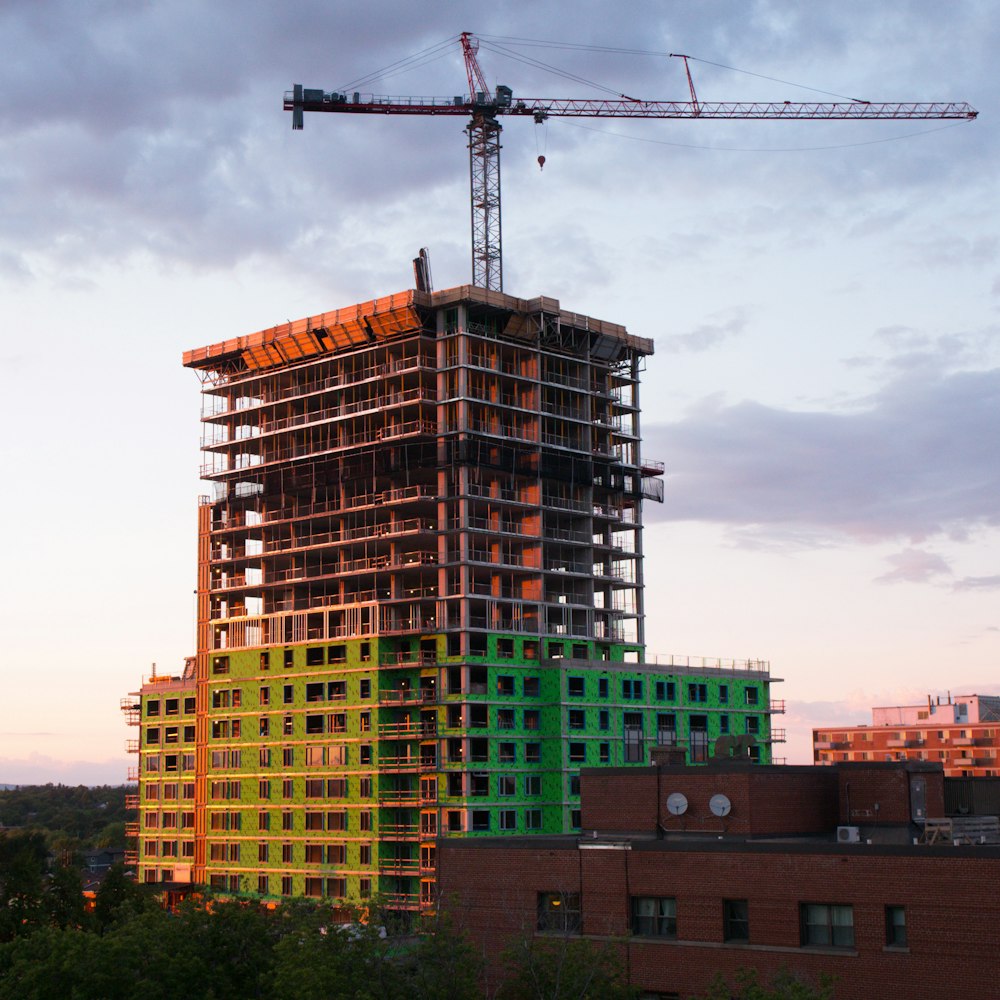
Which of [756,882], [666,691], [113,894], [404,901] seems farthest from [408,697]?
[756,882]

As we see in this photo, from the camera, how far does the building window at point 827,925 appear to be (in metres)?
62.8

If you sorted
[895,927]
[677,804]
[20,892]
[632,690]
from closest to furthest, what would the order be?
[895,927]
[677,804]
[20,892]
[632,690]

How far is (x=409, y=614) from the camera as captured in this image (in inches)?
5842

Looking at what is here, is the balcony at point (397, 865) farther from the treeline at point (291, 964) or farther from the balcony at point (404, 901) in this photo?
the treeline at point (291, 964)

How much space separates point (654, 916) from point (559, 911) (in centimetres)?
506

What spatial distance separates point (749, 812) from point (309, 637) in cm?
8679

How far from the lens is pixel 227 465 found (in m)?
169

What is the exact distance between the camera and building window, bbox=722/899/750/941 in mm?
65750

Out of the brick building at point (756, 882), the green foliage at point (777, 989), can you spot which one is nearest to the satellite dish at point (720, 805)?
the brick building at point (756, 882)

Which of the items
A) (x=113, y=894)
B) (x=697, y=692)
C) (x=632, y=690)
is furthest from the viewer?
(x=697, y=692)

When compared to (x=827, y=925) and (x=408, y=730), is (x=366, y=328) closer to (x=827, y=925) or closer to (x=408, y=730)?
(x=408, y=730)

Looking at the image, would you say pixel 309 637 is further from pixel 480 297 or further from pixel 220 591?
pixel 480 297

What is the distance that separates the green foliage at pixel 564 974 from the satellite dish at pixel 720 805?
1225cm

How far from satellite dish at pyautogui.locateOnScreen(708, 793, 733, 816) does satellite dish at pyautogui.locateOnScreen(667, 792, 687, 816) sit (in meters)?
1.56
